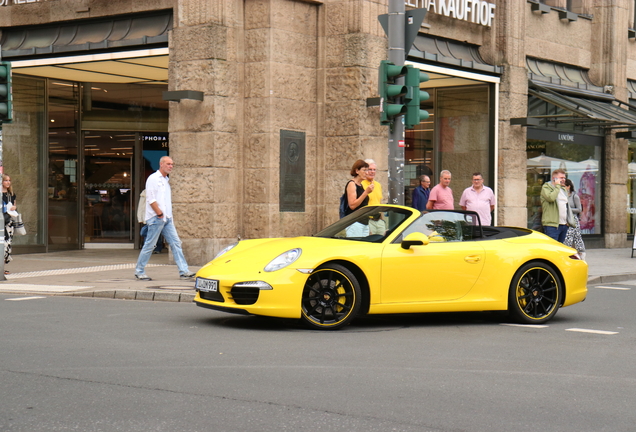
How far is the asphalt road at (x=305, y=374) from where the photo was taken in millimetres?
4750

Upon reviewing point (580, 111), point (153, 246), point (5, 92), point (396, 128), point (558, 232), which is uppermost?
point (580, 111)

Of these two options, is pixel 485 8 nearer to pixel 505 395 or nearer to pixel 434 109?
pixel 434 109

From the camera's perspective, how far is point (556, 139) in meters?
21.5

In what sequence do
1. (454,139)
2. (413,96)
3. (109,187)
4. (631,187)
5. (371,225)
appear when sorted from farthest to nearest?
(631,187) < (454,139) < (109,187) < (413,96) < (371,225)

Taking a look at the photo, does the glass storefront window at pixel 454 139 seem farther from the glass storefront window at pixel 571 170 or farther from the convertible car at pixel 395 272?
the convertible car at pixel 395 272

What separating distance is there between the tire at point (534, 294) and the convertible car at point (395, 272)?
10mm

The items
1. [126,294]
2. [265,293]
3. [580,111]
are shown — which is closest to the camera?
[265,293]

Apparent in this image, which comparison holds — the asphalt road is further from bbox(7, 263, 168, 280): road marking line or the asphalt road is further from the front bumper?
bbox(7, 263, 168, 280): road marking line

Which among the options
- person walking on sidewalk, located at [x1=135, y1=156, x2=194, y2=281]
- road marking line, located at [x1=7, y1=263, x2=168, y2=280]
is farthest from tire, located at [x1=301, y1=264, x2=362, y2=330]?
road marking line, located at [x1=7, y1=263, x2=168, y2=280]

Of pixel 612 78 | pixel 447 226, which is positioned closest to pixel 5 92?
pixel 447 226

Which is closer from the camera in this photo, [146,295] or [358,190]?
[146,295]

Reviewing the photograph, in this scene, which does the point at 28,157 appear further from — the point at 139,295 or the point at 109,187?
the point at 139,295

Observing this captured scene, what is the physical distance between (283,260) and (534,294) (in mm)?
2778

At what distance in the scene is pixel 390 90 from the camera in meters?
11.2
